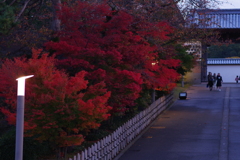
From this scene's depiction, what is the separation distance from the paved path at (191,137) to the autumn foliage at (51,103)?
11.6 feet

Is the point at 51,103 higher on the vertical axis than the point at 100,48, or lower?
lower

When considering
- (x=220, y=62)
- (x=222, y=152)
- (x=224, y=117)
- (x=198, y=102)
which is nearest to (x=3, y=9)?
(x=222, y=152)

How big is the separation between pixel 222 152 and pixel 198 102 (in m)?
17.1

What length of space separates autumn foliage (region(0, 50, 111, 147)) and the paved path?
139 inches

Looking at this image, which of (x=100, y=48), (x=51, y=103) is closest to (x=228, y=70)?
(x=100, y=48)

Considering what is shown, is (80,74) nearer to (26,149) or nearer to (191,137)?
(26,149)

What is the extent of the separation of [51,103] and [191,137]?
27.9ft

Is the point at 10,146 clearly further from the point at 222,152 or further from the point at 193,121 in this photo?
the point at 193,121

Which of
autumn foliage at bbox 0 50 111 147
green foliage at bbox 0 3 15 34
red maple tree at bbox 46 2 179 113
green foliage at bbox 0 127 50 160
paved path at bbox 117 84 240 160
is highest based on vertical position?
green foliage at bbox 0 3 15 34

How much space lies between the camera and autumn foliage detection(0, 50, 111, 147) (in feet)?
29.8

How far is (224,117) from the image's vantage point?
859 inches

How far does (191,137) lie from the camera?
16.0m

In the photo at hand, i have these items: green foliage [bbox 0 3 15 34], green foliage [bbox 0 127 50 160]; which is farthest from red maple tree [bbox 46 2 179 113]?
green foliage [bbox 0 127 50 160]

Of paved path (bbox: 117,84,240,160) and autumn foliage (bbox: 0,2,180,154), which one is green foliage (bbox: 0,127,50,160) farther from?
paved path (bbox: 117,84,240,160)
